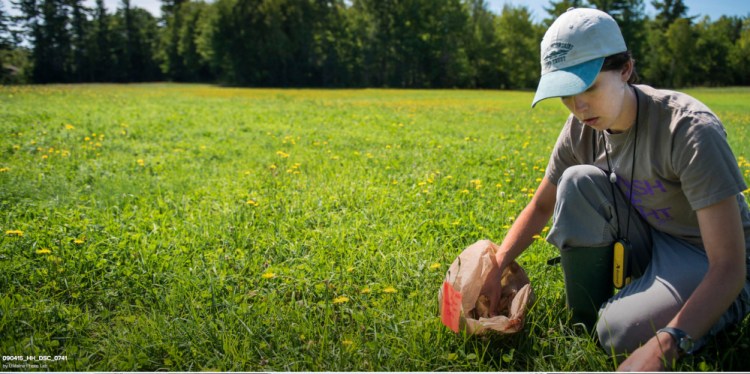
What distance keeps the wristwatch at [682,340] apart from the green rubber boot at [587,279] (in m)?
0.51

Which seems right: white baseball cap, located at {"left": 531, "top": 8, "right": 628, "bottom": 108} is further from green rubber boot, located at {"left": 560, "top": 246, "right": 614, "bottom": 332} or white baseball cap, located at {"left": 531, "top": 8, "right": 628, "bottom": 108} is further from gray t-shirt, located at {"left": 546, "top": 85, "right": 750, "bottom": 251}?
green rubber boot, located at {"left": 560, "top": 246, "right": 614, "bottom": 332}

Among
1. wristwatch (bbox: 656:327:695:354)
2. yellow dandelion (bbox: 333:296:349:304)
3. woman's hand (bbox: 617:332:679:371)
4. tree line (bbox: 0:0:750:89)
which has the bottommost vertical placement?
yellow dandelion (bbox: 333:296:349:304)

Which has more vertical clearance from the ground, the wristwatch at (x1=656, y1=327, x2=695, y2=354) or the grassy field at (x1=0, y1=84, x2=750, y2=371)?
the wristwatch at (x1=656, y1=327, x2=695, y2=354)

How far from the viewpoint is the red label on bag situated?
2.16 meters

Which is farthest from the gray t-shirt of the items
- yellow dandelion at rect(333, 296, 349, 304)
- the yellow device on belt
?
yellow dandelion at rect(333, 296, 349, 304)

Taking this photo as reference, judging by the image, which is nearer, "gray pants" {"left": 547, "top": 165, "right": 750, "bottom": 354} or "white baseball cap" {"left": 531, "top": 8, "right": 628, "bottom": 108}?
"white baseball cap" {"left": 531, "top": 8, "right": 628, "bottom": 108}

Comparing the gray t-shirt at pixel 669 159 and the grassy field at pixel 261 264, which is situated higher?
the gray t-shirt at pixel 669 159

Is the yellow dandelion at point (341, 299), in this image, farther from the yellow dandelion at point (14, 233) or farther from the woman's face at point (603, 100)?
the yellow dandelion at point (14, 233)

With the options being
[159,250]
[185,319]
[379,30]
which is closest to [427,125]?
[159,250]

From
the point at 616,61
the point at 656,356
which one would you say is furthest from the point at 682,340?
the point at 616,61

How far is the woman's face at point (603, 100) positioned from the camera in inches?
71.7

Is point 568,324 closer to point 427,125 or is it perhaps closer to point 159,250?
point 159,250

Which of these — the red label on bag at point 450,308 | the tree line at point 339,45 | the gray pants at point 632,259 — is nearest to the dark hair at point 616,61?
the gray pants at point 632,259

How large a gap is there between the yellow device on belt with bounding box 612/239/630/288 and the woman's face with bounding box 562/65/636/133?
0.53 metres
